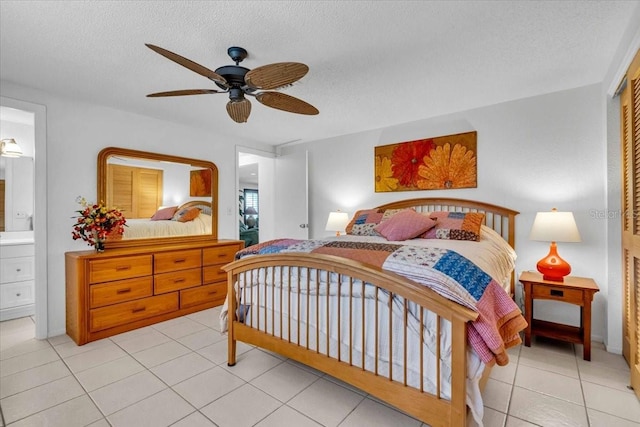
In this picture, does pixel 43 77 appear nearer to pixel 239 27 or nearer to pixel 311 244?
pixel 239 27

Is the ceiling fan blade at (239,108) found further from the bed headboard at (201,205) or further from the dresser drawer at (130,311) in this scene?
the dresser drawer at (130,311)

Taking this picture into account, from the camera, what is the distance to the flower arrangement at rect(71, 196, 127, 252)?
2.82 metres

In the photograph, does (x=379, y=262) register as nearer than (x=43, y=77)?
Yes

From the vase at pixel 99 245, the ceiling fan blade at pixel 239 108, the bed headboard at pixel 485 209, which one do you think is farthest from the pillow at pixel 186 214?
the bed headboard at pixel 485 209

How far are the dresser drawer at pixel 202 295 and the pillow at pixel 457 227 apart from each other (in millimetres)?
2532

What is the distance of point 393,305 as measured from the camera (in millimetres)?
1488

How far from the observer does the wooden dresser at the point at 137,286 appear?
2.63m

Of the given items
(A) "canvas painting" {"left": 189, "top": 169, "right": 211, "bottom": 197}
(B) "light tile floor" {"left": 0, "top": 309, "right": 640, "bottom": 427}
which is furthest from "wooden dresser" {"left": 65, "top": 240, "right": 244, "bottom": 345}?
(A) "canvas painting" {"left": 189, "top": 169, "right": 211, "bottom": 197}

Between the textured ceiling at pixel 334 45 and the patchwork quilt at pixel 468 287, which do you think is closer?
the patchwork quilt at pixel 468 287

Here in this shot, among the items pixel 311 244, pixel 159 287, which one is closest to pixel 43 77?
pixel 159 287

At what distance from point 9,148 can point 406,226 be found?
14.7ft

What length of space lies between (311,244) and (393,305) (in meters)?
0.78

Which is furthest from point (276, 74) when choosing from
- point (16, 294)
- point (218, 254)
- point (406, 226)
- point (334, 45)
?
point (16, 294)

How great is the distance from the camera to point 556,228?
2.40 m
